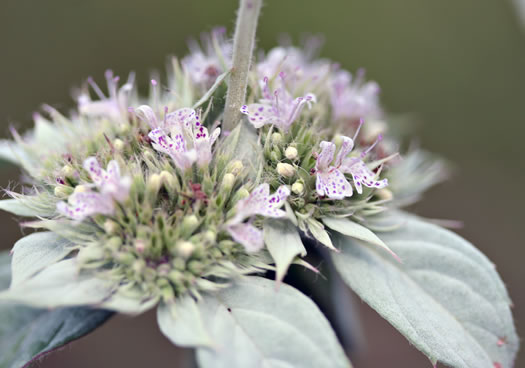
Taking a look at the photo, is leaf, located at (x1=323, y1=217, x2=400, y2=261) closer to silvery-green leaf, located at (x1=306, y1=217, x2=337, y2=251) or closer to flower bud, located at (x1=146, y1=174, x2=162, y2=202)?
silvery-green leaf, located at (x1=306, y1=217, x2=337, y2=251)

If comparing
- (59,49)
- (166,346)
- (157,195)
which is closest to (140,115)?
(157,195)

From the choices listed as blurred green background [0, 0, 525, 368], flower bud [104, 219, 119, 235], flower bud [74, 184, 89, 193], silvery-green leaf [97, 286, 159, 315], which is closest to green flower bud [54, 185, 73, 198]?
flower bud [74, 184, 89, 193]

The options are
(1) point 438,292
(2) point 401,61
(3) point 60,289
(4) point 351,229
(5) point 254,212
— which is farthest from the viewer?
(2) point 401,61

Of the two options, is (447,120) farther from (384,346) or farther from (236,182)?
(236,182)

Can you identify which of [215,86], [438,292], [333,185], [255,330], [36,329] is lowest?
[36,329]

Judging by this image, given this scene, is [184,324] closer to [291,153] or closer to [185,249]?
[185,249]

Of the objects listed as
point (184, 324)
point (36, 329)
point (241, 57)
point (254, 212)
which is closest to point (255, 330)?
point (184, 324)

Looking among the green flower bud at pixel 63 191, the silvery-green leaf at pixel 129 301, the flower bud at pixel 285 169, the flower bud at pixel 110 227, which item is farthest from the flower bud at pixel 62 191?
the flower bud at pixel 285 169
